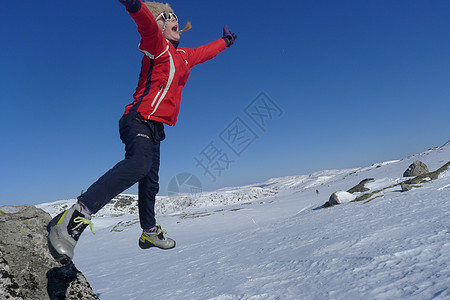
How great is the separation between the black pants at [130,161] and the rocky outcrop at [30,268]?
0.80 m

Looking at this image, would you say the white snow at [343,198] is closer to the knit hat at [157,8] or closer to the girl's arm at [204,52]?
the girl's arm at [204,52]

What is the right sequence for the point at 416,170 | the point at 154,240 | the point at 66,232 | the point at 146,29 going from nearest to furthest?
the point at 66,232
the point at 146,29
the point at 154,240
the point at 416,170

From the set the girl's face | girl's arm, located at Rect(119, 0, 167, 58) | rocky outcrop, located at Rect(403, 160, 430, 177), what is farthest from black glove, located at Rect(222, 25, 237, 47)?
rocky outcrop, located at Rect(403, 160, 430, 177)

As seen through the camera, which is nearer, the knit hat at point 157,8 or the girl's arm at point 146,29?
the girl's arm at point 146,29

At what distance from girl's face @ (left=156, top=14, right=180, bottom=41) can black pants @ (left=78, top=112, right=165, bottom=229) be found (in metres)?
0.86

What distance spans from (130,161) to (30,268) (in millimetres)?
1155

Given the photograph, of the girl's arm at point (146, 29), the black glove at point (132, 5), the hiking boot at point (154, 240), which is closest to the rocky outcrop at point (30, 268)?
the hiking boot at point (154, 240)

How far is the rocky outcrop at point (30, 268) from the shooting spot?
1.79 meters

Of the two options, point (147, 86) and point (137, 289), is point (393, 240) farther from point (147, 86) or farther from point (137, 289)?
point (137, 289)

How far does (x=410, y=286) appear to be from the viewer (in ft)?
4.53

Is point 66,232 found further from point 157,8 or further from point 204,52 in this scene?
point 204,52

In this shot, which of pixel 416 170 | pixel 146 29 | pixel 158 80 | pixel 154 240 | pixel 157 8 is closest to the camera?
pixel 146 29

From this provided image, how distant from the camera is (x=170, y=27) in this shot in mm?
2344

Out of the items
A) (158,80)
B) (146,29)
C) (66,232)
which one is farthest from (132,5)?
(66,232)
